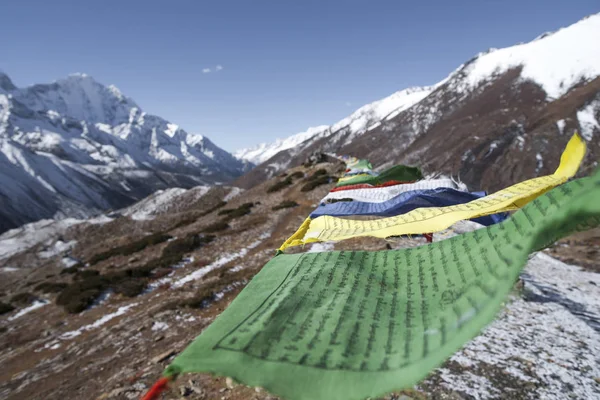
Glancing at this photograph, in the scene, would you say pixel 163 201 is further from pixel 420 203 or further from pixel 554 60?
pixel 554 60

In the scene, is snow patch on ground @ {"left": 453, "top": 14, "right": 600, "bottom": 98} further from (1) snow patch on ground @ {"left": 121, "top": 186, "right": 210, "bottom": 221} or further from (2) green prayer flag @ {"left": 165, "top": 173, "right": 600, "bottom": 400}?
(2) green prayer flag @ {"left": 165, "top": 173, "right": 600, "bottom": 400}

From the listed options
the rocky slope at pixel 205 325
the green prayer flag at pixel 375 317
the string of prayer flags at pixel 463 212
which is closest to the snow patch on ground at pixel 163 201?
the rocky slope at pixel 205 325

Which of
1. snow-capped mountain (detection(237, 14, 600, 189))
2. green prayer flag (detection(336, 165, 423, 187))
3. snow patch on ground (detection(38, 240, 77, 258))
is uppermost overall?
snow-capped mountain (detection(237, 14, 600, 189))

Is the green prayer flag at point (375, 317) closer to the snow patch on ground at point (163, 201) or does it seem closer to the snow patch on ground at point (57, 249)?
the snow patch on ground at point (57, 249)

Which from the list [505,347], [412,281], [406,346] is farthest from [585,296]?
[406,346]

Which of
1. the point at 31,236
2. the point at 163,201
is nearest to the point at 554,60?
the point at 163,201

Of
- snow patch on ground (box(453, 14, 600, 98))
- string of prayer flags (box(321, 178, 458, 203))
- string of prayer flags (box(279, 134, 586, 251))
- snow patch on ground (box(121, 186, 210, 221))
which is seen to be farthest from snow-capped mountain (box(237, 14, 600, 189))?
string of prayer flags (box(279, 134, 586, 251))
